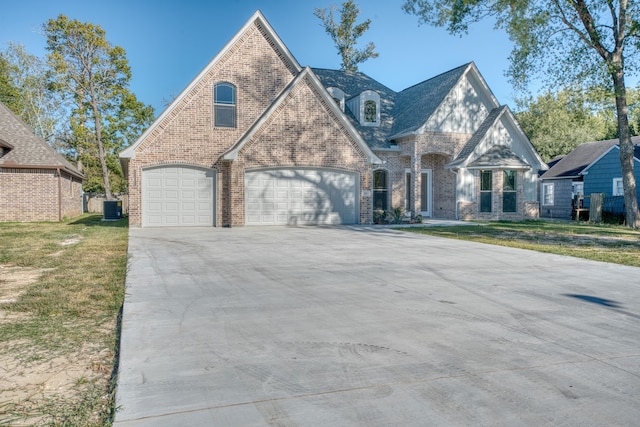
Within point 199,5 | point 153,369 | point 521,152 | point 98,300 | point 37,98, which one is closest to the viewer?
point 153,369

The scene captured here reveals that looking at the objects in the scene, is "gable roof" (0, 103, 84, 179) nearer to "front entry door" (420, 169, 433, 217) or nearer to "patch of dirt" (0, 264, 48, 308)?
"patch of dirt" (0, 264, 48, 308)

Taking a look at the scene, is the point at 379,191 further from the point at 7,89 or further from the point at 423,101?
the point at 7,89

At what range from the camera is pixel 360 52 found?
144 feet

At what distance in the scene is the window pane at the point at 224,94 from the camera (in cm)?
1977

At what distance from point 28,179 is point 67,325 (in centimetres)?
2221

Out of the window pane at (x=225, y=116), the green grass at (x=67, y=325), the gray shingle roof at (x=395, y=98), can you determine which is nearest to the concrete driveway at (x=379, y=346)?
the green grass at (x=67, y=325)

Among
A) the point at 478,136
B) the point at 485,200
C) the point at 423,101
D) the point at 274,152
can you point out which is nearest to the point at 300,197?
the point at 274,152

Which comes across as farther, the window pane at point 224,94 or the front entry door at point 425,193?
the front entry door at point 425,193

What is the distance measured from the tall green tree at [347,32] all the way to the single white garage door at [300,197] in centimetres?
2524

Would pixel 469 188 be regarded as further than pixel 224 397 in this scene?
Yes

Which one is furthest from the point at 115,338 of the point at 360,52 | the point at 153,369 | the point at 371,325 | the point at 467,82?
the point at 360,52

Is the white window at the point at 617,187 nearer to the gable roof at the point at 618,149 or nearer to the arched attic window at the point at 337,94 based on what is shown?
the gable roof at the point at 618,149

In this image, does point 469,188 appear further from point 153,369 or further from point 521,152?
point 153,369

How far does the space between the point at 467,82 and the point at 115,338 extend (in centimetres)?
2267
